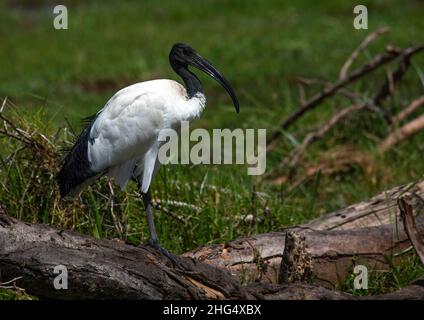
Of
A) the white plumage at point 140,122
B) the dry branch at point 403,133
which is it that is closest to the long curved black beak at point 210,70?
the white plumage at point 140,122

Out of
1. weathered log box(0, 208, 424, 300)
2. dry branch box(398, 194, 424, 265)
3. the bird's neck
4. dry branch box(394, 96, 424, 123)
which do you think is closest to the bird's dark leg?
weathered log box(0, 208, 424, 300)

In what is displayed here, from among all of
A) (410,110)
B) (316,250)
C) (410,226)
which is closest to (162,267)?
(316,250)

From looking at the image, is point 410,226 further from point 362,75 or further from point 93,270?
point 362,75

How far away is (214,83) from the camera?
12.3 m

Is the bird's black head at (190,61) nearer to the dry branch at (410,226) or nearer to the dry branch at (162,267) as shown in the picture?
the dry branch at (162,267)

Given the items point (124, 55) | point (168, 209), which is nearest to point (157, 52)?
point (124, 55)

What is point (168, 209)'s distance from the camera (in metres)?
6.01

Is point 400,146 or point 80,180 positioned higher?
point 400,146

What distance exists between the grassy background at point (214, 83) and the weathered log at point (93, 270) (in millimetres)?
1078

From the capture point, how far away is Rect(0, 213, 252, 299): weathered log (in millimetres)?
4312
